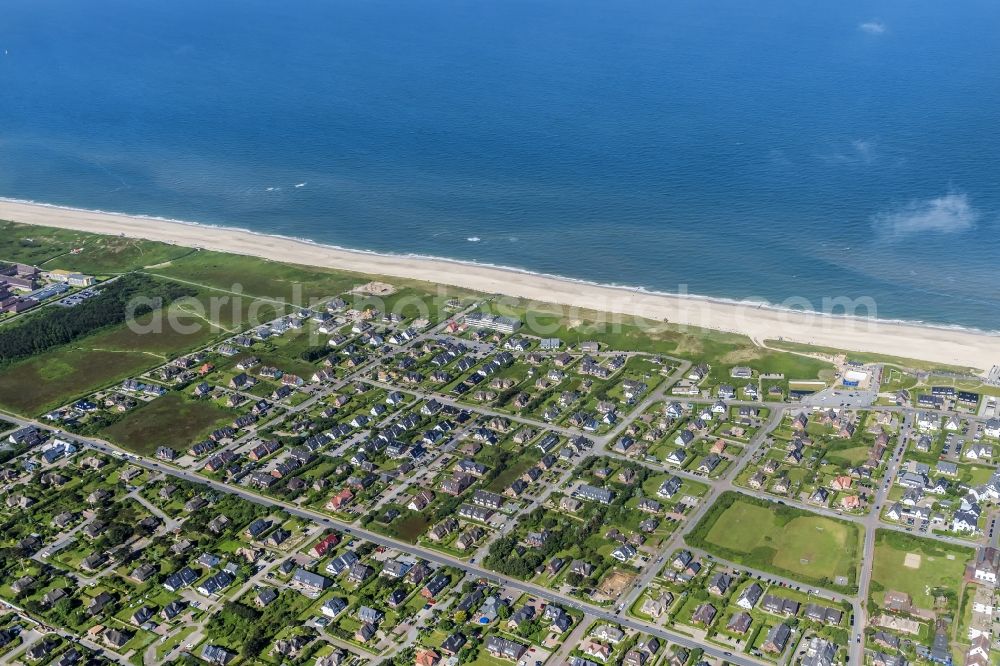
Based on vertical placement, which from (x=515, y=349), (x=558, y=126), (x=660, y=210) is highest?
(x=558, y=126)

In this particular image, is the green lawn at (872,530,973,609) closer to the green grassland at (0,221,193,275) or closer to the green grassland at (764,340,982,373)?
the green grassland at (764,340,982,373)

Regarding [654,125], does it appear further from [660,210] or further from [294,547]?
[294,547]

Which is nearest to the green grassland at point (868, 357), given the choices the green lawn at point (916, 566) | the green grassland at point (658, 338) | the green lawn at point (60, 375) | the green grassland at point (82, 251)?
the green grassland at point (658, 338)

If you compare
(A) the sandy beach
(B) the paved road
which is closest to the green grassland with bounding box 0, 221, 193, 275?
(A) the sandy beach

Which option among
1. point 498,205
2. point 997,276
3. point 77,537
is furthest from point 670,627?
point 498,205

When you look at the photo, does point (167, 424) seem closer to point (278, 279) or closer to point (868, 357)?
point (278, 279)
